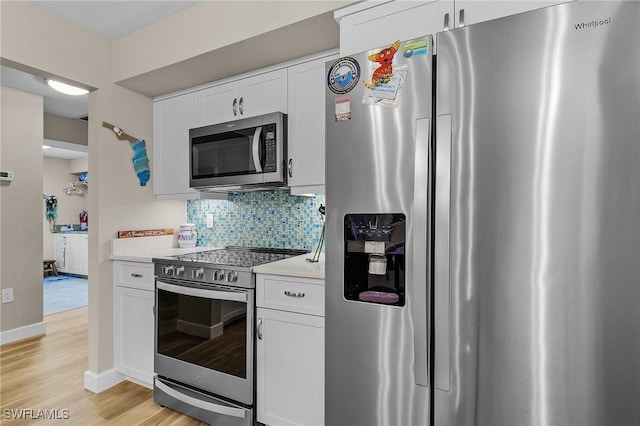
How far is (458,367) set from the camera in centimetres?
118

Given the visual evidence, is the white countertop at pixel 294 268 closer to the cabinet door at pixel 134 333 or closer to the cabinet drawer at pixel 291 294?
the cabinet drawer at pixel 291 294

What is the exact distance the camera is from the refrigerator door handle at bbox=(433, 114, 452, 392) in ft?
3.87

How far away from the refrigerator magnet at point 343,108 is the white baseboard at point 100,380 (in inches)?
94.7

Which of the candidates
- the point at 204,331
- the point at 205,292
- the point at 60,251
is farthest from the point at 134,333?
the point at 60,251

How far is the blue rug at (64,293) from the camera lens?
177 inches

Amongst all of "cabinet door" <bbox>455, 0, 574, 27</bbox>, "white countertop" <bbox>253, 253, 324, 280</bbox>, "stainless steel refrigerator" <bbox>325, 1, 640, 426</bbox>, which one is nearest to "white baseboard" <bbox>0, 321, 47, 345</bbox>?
"white countertop" <bbox>253, 253, 324, 280</bbox>

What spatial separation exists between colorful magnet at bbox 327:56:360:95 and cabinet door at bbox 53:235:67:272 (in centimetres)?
749

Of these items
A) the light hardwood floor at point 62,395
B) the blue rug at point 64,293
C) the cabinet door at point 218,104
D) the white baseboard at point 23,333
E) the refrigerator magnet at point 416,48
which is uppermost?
the cabinet door at point 218,104

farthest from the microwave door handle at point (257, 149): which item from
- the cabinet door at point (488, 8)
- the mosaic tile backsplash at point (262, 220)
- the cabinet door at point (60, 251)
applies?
the cabinet door at point (60, 251)

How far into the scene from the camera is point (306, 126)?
83.4 inches

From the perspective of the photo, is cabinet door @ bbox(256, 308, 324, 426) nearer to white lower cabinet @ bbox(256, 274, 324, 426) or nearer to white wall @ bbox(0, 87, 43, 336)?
white lower cabinet @ bbox(256, 274, 324, 426)

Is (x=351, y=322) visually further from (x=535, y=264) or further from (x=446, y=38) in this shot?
(x=446, y=38)

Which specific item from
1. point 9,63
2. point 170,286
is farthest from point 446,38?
point 9,63

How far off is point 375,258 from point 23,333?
3.80 m
